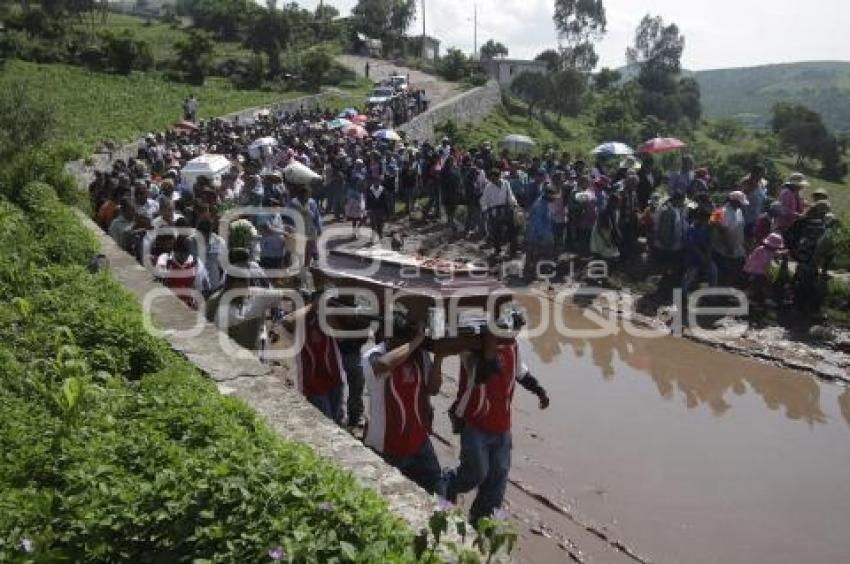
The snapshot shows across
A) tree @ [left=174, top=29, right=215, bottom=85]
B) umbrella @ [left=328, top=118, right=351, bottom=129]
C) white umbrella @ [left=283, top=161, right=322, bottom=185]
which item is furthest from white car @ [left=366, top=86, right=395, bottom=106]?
white umbrella @ [left=283, top=161, right=322, bottom=185]

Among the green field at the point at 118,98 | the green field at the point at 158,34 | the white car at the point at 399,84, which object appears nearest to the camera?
the green field at the point at 118,98

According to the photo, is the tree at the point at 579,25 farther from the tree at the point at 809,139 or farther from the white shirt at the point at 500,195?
the white shirt at the point at 500,195

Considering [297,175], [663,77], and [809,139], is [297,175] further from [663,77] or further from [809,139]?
[663,77]

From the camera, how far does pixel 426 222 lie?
16.8 metres

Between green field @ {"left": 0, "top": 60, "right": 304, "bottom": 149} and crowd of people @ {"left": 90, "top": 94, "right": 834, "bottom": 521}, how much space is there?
768cm

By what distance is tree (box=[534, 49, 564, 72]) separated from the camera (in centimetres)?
7275

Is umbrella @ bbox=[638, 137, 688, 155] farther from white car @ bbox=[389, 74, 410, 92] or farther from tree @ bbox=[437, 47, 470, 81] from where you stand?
tree @ bbox=[437, 47, 470, 81]

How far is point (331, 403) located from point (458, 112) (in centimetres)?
3311

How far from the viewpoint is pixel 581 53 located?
79938mm

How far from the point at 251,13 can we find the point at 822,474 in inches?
2020

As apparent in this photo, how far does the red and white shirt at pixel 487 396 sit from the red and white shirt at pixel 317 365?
1.15 meters

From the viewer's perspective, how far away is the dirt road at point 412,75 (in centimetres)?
4556

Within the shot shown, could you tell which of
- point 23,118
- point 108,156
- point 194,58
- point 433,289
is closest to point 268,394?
point 433,289

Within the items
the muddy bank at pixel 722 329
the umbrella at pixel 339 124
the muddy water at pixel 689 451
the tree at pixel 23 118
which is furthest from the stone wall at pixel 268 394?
the umbrella at pixel 339 124
